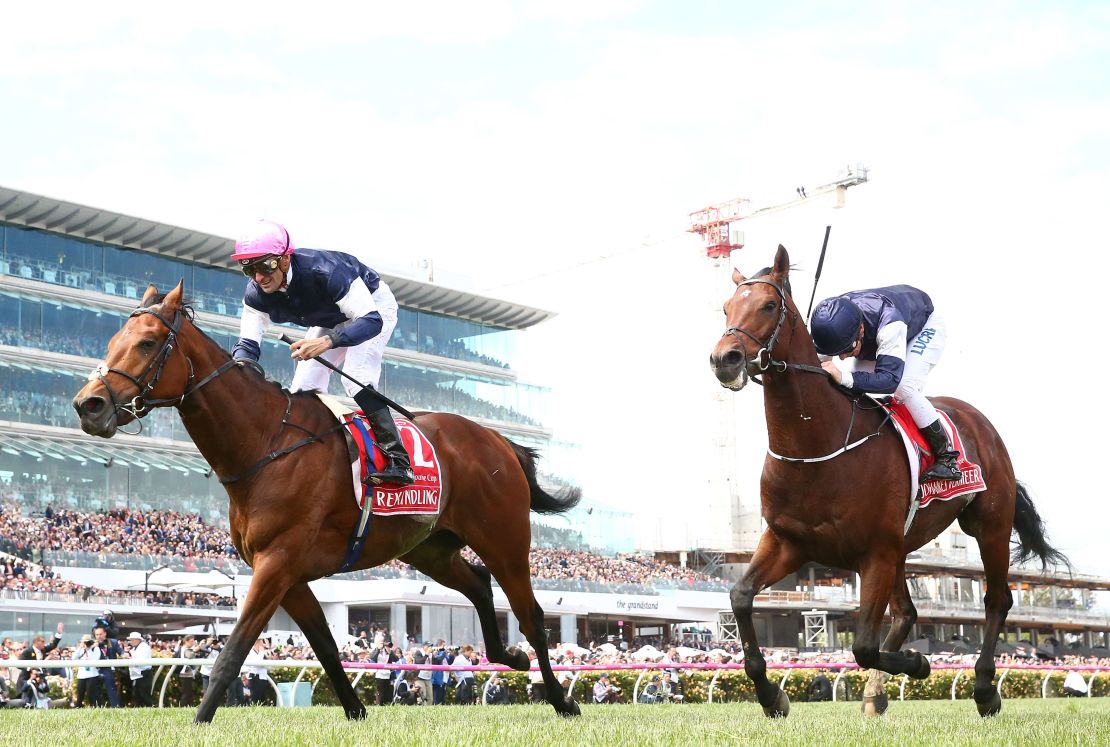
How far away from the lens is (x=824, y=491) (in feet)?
20.9

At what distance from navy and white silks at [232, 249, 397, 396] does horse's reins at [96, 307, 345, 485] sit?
0.38 meters

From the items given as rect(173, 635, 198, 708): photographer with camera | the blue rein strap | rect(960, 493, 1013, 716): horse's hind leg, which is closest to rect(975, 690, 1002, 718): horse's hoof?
rect(960, 493, 1013, 716): horse's hind leg

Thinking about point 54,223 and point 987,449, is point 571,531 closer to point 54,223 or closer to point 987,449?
point 54,223

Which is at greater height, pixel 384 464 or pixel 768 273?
pixel 768 273

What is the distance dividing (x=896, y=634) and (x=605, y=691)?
10.4 metres

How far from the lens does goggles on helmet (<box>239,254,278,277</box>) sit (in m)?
6.21

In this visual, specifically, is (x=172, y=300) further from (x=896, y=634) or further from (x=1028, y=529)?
(x=1028, y=529)

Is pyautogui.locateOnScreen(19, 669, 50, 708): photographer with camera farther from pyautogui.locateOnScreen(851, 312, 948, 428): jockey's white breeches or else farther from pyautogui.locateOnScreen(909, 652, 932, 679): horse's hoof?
pyautogui.locateOnScreen(851, 312, 948, 428): jockey's white breeches

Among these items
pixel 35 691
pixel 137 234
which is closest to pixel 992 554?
pixel 35 691

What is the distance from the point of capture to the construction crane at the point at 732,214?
82125mm

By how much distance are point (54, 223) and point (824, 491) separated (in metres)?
41.2

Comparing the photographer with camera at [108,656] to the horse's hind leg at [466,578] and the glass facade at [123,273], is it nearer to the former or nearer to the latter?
the horse's hind leg at [466,578]

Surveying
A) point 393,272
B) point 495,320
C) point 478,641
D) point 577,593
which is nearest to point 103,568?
point 478,641

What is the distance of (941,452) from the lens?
7.01 m
